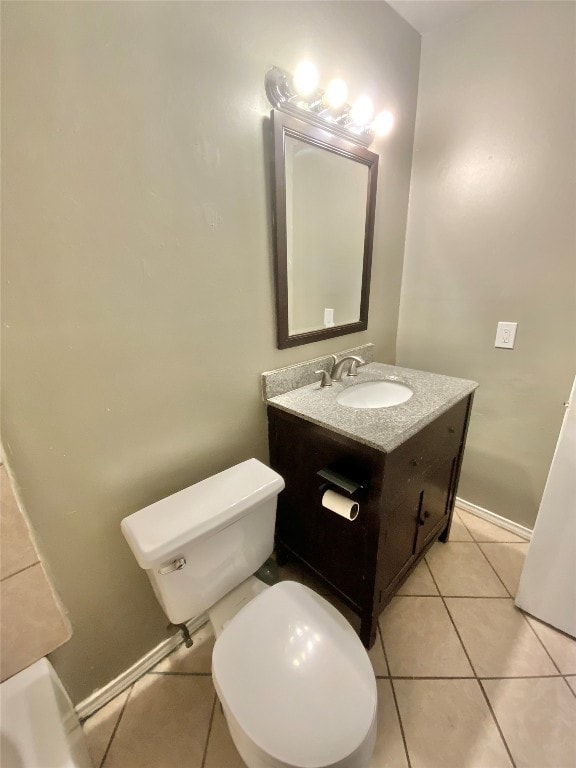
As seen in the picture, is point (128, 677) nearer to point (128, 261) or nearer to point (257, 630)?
point (257, 630)

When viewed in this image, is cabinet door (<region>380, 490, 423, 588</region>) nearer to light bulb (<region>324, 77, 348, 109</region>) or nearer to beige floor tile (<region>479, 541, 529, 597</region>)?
beige floor tile (<region>479, 541, 529, 597</region>)

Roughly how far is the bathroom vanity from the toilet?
0.18 metres

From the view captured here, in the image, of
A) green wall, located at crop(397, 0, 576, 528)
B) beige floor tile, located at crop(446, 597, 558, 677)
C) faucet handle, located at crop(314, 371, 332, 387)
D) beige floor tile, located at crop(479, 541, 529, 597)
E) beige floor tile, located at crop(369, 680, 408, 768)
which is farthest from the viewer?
beige floor tile, located at crop(479, 541, 529, 597)

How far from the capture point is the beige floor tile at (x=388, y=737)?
0.88m

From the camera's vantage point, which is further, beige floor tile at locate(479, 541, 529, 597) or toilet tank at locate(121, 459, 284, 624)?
beige floor tile at locate(479, 541, 529, 597)

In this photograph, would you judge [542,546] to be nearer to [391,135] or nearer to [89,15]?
[391,135]

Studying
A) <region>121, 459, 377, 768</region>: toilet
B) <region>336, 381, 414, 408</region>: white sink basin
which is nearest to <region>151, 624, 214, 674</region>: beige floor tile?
<region>121, 459, 377, 768</region>: toilet

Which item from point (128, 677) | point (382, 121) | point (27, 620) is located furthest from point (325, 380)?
point (128, 677)

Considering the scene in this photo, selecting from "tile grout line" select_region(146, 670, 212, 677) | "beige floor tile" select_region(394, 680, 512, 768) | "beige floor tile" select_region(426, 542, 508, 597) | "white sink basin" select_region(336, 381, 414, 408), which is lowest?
"tile grout line" select_region(146, 670, 212, 677)

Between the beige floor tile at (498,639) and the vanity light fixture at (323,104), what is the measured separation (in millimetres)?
1916

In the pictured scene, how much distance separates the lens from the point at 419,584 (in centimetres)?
139

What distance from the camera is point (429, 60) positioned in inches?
55.1

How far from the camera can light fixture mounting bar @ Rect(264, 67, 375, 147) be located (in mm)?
944

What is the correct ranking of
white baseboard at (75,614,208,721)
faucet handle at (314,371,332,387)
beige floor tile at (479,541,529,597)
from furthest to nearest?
beige floor tile at (479,541,529,597) → faucet handle at (314,371,332,387) → white baseboard at (75,614,208,721)
